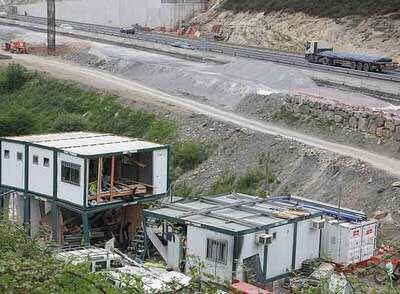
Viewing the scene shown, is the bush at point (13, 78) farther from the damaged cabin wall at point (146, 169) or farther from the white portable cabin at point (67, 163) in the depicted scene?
the damaged cabin wall at point (146, 169)

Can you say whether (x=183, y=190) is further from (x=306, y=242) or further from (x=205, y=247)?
(x=205, y=247)

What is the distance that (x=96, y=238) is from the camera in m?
31.3

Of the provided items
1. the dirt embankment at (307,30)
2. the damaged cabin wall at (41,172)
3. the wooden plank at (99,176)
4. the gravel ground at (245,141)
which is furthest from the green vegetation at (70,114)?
the dirt embankment at (307,30)

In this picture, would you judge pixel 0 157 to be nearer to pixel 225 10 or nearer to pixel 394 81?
pixel 394 81

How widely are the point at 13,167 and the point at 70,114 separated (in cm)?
2350

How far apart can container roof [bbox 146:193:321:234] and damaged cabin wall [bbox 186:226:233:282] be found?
224mm

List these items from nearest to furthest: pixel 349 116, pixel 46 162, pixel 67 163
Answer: pixel 67 163, pixel 46 162, pixel 349 116

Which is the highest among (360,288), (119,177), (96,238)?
(360,288)

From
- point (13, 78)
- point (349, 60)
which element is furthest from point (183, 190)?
point (13, 78)

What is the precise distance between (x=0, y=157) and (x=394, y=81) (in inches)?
1176

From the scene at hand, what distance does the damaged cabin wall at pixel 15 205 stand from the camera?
32.0 metres

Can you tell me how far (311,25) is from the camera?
85.2 m

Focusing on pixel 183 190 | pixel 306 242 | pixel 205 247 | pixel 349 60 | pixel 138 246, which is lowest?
pixel 183 190

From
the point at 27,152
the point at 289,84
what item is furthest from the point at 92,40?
the point at 27,152
